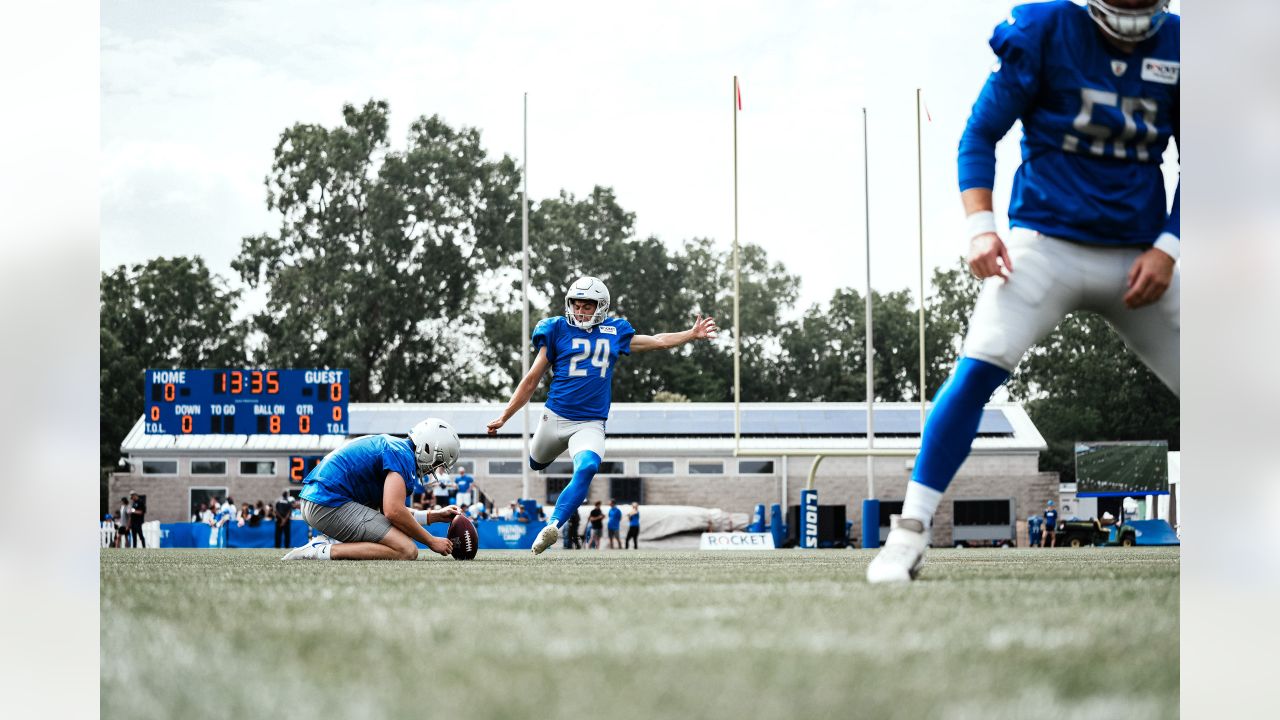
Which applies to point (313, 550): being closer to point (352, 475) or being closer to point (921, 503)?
point (352, 475)

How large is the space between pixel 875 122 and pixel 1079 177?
63.5 feet

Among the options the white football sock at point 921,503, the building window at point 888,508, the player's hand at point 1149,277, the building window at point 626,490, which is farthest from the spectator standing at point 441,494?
the player's hand at point 1149,277

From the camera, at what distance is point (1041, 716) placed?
155 centimetres

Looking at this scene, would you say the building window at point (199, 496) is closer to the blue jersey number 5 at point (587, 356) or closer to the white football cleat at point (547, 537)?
the blue jersey number 5 at point (587, 356)

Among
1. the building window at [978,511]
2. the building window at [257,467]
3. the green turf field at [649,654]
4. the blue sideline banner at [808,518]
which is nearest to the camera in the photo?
Result: the green turf field at [649,654]

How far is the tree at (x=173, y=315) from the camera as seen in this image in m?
38.9

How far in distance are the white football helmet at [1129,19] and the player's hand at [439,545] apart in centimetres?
431

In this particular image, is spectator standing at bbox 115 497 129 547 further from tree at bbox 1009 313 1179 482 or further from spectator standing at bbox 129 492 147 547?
tree at bbox 1009 313 1179 482

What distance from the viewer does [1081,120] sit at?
337 cm

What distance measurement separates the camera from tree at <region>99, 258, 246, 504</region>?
128 ft

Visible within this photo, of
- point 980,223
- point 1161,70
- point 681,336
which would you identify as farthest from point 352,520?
point 1161,70

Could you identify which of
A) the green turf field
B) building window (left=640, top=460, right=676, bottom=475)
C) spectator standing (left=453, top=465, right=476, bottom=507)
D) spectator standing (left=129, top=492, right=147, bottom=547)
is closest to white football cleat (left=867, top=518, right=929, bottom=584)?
the green turf field

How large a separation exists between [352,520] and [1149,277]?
4391mm
